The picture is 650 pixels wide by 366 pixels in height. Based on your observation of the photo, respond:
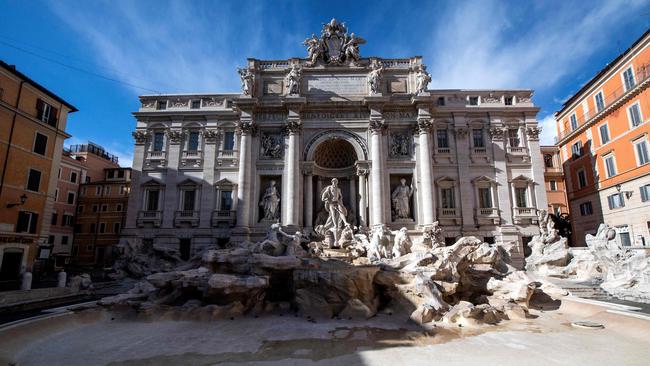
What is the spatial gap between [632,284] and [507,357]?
34.0 feet

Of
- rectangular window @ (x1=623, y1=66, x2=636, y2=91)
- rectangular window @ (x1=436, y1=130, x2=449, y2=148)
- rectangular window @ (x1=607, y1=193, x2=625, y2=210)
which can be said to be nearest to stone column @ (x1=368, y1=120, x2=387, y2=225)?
rectangular window @ (x1=436, y1=130, x2=449, y2=148)

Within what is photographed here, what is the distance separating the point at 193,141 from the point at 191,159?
1.58m

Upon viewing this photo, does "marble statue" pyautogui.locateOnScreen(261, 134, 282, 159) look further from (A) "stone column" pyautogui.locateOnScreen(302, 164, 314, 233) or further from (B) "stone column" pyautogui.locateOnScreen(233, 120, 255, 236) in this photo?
(A) "stone column" pyautogui.locateOnScreen(302, 164, 314, 233)

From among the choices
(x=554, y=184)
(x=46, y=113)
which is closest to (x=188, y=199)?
(x=46, y=113)

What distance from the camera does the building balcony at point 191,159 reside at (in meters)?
24.9

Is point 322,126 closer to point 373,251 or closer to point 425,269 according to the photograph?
point 373,251

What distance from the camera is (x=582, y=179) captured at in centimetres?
2728

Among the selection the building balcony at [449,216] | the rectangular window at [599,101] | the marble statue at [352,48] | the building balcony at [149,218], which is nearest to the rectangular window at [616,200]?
the rectangular window at [599,101]

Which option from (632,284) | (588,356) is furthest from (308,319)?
(632,284)

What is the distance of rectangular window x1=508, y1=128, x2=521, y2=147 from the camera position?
81.5 ft

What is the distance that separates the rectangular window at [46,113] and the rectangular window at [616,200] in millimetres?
39775

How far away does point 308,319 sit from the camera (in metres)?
12.0

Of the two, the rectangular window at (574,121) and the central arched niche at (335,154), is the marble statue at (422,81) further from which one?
the rectangular window at (574,121)

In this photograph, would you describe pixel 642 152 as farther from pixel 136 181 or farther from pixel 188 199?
pixel 136 181
